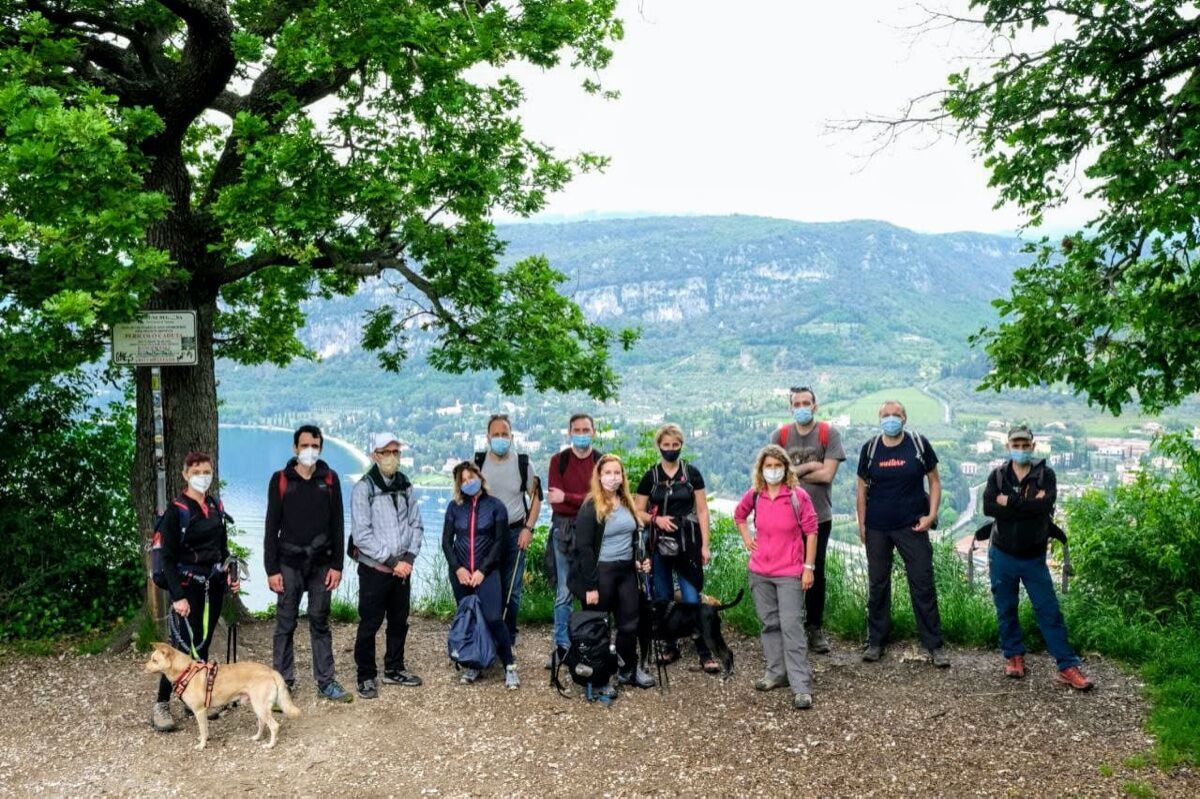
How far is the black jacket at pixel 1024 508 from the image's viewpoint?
6793mm

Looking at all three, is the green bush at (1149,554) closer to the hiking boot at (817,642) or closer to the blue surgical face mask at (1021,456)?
the blue surgical face mask at (1021,456)

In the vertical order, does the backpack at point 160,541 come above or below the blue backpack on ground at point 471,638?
above

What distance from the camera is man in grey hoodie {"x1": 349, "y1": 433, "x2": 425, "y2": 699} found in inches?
262

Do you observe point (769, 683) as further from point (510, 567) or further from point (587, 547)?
point (510, 567)

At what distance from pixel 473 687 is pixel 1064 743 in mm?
3786

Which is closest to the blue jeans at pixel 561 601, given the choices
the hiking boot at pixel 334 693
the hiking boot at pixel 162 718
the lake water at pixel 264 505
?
the lake water at pixel 264 505

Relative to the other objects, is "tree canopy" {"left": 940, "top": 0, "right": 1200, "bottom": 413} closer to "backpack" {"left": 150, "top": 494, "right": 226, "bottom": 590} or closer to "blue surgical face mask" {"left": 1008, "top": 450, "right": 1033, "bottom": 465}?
"blue surgical face mask" {"left": 1008, "top": 450, "right": 1033, "bottom": 465}

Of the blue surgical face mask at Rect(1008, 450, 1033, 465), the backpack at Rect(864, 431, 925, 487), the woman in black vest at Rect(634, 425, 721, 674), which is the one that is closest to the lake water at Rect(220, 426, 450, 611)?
→ the woman in black vest at Rect(634, 425, 721, 674)

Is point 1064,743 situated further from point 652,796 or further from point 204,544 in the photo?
point 204,544

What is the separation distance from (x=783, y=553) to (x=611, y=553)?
116 centimetres

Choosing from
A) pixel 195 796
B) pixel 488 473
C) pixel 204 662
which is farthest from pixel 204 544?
pixel 488 473

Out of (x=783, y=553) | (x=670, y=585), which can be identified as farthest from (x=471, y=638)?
(x=783, y=553)

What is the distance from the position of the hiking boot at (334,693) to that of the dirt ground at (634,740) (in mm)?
89

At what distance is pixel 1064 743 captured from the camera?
5836mm
